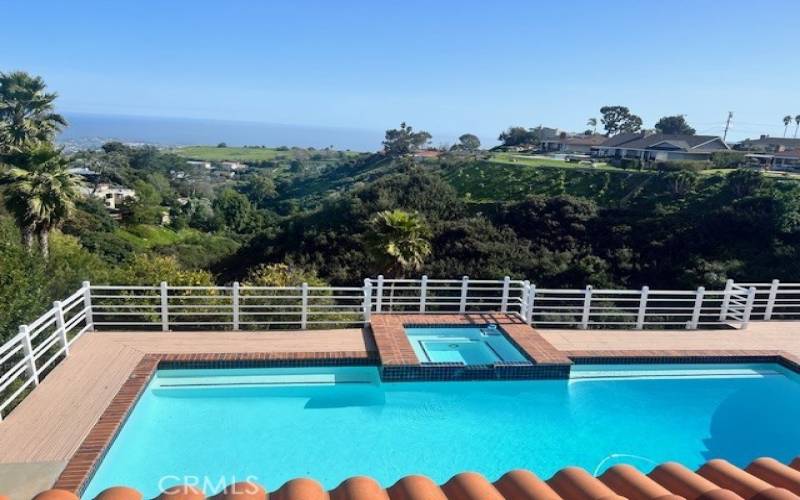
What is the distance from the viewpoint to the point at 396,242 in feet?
46.9

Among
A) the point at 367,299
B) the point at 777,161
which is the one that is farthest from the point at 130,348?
the point at 777,161

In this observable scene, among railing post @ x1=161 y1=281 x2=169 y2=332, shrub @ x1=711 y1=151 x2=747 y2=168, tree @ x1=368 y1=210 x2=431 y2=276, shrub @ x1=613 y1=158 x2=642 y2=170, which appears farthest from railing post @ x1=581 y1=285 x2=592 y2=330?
shrub @ x1=711 y1=151 x2=747 y2=168

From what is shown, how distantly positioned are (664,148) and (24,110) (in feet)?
197

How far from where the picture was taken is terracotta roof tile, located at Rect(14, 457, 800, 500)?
3230 mm

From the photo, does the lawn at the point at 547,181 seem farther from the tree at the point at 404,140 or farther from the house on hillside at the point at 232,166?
the house on hillside at the point at 232,166

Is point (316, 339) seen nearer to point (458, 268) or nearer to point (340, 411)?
point (340, 411)

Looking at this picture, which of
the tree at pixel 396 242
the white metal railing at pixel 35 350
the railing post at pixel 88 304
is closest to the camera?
the white metal railing at pixel 35 350

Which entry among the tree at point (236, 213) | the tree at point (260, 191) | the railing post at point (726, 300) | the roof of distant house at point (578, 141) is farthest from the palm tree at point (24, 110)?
the roof of distant house at point (578, 141)

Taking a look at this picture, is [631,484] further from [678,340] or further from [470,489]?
[678,340]

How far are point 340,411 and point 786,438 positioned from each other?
643cm

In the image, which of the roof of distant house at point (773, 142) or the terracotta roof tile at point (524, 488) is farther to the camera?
the roof of distant house at point (773, 142)

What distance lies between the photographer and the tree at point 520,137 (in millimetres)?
89188

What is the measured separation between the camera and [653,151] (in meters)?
61.1

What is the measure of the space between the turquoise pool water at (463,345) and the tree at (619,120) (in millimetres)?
92401
